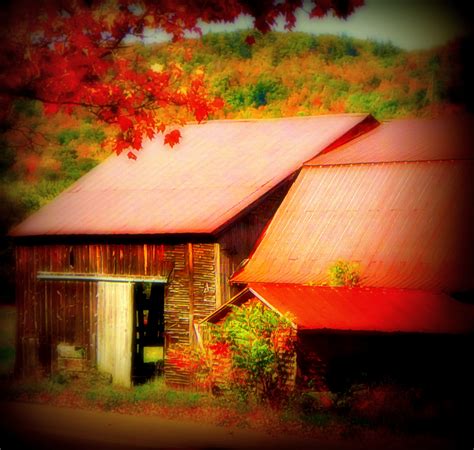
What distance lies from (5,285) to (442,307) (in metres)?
25.0

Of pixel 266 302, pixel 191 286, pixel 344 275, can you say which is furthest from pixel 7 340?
pixel 266 302

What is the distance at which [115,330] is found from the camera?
80.5ft

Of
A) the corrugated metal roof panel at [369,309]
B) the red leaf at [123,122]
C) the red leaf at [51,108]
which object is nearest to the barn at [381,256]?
the corrugated metal roof panel at [369,309]

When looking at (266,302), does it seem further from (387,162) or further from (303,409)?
(387,162)

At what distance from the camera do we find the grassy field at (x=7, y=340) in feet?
90.4

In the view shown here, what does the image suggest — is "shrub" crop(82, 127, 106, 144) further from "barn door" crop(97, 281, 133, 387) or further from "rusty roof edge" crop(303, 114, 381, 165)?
"barn door" crop(97, 281, 133, 387)

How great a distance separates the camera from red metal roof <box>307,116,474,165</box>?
938 inches

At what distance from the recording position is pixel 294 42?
229 feet

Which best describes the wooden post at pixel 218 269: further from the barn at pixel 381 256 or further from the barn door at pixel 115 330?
the barn door at pixel 115 330

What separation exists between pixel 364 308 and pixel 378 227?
3.35 metres

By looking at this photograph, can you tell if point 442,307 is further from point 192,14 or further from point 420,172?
point 192,14

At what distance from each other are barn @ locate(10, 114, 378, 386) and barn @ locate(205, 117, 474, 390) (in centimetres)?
78

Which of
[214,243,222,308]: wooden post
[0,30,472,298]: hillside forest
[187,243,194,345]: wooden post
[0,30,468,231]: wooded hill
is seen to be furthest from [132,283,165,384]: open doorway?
[0,30,468,231]: wooded hill

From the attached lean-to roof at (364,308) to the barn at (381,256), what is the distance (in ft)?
0.08
